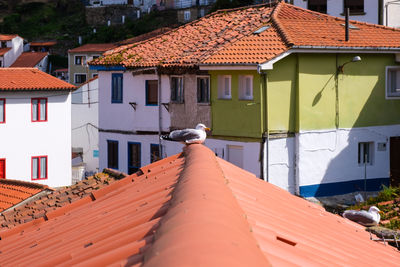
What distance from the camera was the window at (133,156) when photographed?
27719mm

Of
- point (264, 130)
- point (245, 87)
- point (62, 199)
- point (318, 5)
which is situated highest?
point (318, 5)

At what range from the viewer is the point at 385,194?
1884 cm

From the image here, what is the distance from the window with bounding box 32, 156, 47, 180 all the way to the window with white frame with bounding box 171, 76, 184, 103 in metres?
11.8

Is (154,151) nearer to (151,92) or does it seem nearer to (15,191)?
(151,92)

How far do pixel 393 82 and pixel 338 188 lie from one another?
4.49m

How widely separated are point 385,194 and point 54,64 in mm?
59780

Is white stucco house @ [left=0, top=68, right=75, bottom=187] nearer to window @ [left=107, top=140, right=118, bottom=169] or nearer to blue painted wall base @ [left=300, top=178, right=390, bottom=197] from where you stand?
window @ [left=107, top=140, right=118, bottom=169]

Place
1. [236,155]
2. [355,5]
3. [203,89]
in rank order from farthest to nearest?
[355,5]
[203,89]
[236,155]

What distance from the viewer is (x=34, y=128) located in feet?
116

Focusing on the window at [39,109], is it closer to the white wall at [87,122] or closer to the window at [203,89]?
the white wall at [87,122]

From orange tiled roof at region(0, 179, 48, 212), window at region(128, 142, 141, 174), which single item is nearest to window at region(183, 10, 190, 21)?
window at region(128, 142, 141, 174)

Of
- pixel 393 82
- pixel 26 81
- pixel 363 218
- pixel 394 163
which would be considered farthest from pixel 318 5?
pixel 363 218

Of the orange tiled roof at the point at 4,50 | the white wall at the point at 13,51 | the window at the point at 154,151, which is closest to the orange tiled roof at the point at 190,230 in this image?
the window at the point at 154,151

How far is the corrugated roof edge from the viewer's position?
282 cm
